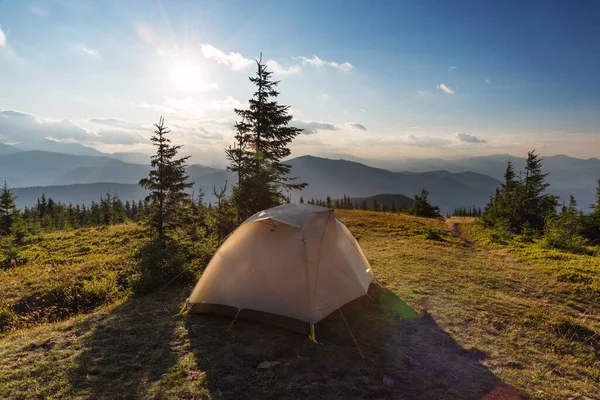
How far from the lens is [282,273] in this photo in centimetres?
755

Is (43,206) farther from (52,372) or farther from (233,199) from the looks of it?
(52,372)

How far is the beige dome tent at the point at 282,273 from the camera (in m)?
7.35

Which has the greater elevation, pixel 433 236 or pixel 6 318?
pixel 433 236

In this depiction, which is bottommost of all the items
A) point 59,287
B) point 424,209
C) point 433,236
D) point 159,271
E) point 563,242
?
point 59,287

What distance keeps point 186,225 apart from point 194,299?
52.2ft

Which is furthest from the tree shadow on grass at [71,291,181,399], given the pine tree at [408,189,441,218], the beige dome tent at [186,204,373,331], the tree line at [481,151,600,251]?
the pine tree at [408,189,441,218]

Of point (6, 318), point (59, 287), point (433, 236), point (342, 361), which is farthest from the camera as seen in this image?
point (433, 236)

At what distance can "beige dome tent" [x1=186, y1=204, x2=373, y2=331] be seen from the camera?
24.1ft

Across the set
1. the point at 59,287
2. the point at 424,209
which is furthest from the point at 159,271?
the point at 424,209

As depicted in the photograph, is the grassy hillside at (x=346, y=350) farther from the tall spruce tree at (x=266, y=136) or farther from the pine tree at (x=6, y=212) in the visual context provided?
the pine tree at (x=6, y=212)

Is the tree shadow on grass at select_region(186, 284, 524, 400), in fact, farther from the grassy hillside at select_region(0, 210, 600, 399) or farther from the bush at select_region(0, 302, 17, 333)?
the bush at select_region(0, 302, 17, 333)

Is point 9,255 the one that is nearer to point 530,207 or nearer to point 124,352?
point 124,352

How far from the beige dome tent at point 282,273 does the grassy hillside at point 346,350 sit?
0.55 m

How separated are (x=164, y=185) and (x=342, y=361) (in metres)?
19.6
